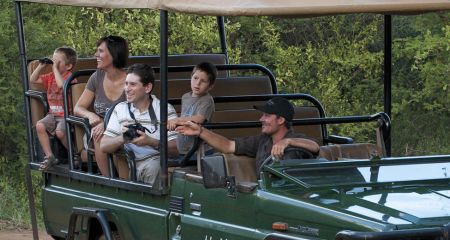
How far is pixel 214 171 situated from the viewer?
6.61 m

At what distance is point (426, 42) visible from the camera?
1594 cm

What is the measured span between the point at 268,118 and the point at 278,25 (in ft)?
34.1

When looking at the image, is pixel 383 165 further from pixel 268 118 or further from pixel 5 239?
pixel 5 239

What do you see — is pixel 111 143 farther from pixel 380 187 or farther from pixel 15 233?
pixel 15 233

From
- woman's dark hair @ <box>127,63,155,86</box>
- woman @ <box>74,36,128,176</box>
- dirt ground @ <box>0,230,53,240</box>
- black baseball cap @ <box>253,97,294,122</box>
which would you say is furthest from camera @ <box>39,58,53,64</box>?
black baseball cap @ <box>253,97,294,122</box>

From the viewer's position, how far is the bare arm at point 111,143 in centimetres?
796

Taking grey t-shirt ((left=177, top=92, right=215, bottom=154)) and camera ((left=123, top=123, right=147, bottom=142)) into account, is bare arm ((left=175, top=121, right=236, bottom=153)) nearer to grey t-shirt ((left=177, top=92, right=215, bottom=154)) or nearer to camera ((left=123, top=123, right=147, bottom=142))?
camera ((left=123, top=123, right=147, bottom=142))

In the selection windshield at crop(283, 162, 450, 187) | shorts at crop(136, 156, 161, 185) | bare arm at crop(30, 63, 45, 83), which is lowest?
shorts at crop(136, 156, 161, 185)

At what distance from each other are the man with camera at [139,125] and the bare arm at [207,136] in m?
0.55

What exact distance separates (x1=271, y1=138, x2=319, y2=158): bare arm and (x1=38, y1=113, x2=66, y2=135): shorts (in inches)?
100

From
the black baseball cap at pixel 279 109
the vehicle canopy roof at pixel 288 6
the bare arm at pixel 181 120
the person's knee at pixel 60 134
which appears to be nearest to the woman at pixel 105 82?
the person's knee at pixel 60 134

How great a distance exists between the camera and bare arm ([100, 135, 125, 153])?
7957mm

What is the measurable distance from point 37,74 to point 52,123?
1.58 ft

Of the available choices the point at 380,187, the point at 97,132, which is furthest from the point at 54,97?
the point at 380,187
